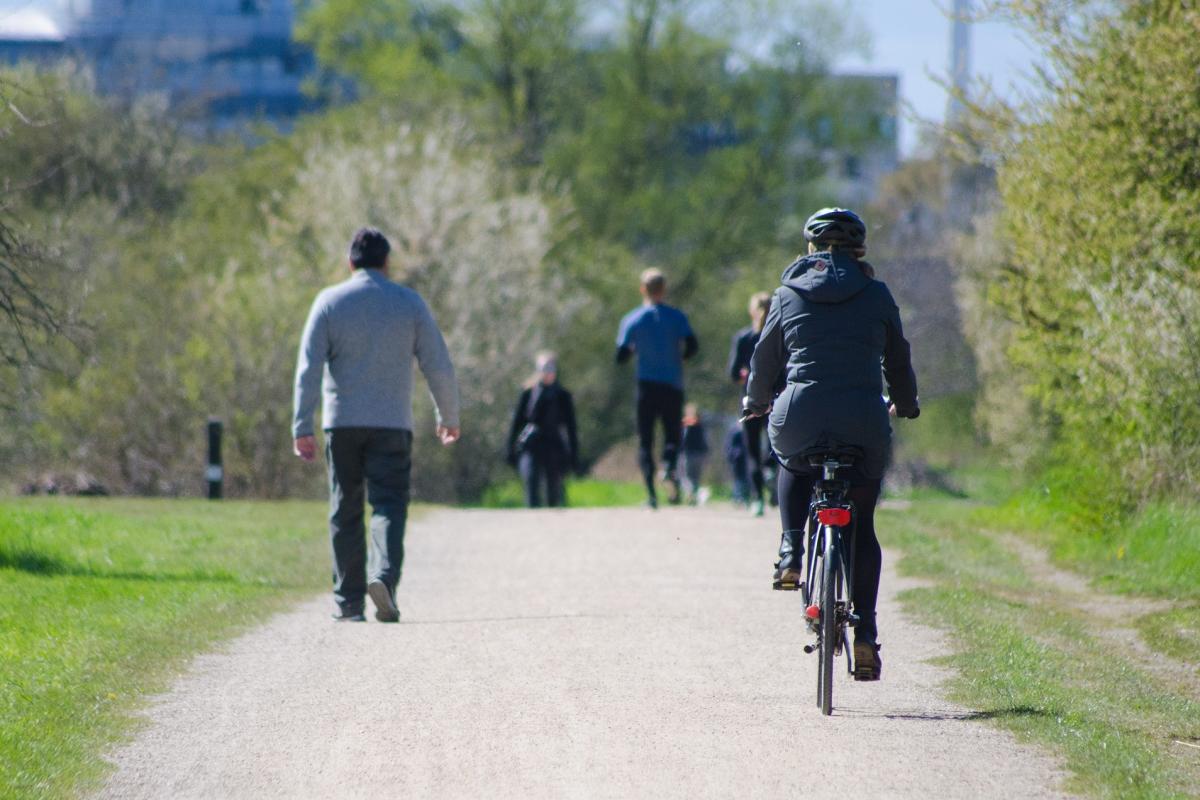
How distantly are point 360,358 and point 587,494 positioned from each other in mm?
28130

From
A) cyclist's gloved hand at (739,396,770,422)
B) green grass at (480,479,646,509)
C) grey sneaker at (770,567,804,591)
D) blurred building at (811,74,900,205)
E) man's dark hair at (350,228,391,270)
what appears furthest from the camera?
blurred building at (811,74,900,205)

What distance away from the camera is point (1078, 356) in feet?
48.2

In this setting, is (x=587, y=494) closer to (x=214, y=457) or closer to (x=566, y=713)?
(x=214, y=457)

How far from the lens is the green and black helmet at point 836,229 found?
23.9 ft

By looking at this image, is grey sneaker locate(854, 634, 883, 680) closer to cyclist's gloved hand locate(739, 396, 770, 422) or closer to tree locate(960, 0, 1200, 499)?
cyclist's gloved hand locate(739, 396, 770, 422)

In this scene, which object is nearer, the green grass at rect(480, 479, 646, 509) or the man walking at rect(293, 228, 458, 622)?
the man walking at rect(293, 228, 458, 622)

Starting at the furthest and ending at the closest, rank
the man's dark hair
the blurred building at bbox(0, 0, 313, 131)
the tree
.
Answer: the blurred building at bbox(0, 0, 313, 131) < the tree < the man's dark hair

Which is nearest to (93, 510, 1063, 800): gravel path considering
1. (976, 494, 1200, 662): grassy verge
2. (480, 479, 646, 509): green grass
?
(976, 494, 1200, 662): grassy verge

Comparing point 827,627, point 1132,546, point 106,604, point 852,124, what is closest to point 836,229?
point 827,627

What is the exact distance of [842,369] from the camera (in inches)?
280

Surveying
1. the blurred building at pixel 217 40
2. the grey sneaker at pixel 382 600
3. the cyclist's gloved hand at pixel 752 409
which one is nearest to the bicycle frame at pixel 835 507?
the cyclist's gloved hand at pixel 752 409

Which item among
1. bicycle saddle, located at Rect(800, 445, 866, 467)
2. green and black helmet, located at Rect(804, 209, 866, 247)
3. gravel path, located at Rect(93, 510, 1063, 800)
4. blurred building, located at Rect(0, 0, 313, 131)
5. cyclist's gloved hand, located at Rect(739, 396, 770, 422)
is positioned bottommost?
gravel path, located at Rect(93, 510, 1063, 800)

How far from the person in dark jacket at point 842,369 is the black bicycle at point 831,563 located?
2.8 inches

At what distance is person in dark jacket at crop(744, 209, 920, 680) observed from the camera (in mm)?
7102
